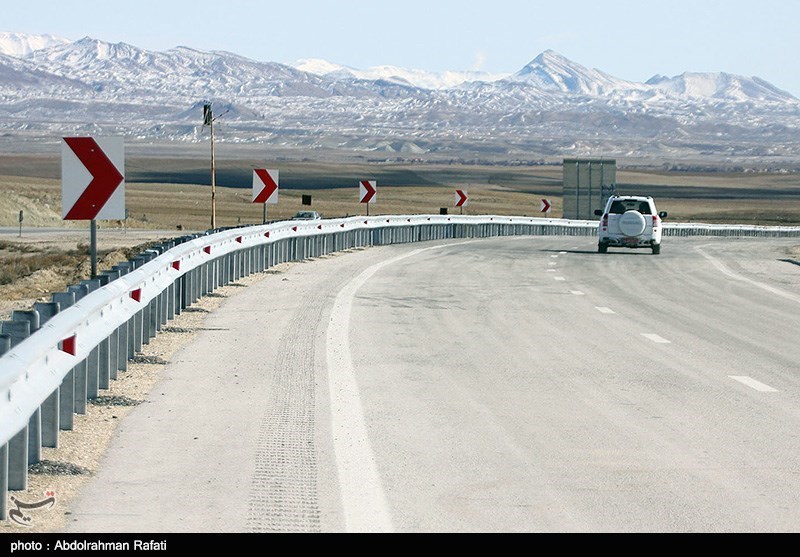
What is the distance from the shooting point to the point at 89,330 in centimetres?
1108

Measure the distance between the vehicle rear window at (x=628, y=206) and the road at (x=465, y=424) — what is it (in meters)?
19.4

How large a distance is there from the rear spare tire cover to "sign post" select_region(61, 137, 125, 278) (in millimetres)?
25576

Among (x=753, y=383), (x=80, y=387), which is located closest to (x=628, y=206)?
(x=753, y=383)

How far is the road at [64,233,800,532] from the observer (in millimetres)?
8266

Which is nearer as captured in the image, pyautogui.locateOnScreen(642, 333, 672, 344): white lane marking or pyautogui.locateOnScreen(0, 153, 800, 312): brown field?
pyautogui.locateOnScreen(642, 333, 672, 344): white lane marking

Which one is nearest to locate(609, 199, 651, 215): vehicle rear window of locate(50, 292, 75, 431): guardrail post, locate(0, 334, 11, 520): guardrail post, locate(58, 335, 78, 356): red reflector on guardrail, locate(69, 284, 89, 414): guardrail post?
locate(69, 284, 89, 414): guardrail post

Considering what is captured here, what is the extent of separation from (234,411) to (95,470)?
7.92 ft

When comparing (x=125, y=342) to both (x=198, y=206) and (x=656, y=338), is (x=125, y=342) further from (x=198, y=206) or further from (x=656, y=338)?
(x=198, y=206)

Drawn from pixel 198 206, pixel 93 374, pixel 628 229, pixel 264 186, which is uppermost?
pixel 264 186

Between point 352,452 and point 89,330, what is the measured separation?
2260mm

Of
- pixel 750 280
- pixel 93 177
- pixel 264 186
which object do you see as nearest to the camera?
pixel 93 177

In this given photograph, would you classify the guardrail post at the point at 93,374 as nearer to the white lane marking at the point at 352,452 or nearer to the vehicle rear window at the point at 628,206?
the white lane marking at the point at 352,452

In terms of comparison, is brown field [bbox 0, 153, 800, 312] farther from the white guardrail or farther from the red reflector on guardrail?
the red reflector on guardrail

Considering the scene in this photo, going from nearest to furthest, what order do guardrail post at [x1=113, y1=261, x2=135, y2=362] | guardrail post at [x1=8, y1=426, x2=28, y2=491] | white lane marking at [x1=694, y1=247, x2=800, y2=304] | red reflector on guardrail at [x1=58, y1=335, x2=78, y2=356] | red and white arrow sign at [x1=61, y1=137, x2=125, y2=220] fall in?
guardrail post at [x1=8, y1=426, x2=28, y2=491]
red reflector on guardrail at [x1=58, y1=335, x2=78, y2=356]
guardrail post at [x1=113, y1=261, x2=135, y2=362]
red and white arrow sign at [x1=61, y1=137, x2=125, y2=220]
white lane marking at [x1=694, y1=247, x2=800, y2=304]
